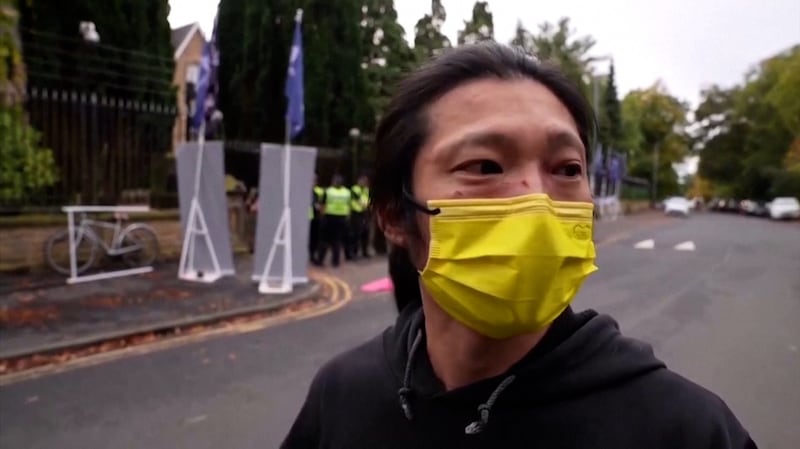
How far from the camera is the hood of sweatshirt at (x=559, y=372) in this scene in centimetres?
126

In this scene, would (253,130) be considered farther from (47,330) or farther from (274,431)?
(274,431)

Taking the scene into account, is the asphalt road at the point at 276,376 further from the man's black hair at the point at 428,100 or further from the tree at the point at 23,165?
the tree at the point at 23,165

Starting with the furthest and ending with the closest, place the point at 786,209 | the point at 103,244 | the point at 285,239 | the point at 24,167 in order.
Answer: the point at 786,209, the point at 103,244, the point at 24,167, the point at 285,239

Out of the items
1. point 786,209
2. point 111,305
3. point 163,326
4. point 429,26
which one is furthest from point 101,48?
point 786,209

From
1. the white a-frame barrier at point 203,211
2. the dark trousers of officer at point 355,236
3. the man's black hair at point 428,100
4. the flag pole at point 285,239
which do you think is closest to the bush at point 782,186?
the dark trousers of officer at point 355,236

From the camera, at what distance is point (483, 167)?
4.33 ft

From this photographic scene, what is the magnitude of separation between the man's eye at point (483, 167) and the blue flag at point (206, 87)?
10.7 m

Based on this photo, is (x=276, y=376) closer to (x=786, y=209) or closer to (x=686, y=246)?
(x=686, y=246)

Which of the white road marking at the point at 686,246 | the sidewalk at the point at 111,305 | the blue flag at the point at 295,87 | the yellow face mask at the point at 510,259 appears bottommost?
the sidewalk at the point at 111,305

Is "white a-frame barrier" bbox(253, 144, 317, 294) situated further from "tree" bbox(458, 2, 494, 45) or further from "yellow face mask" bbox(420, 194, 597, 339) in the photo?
"yellow face mask" bbox(420, 194, 597, 339)

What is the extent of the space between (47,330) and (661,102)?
67137 millimetres

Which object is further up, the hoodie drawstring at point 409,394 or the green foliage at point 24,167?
the green foliage at point 24,167

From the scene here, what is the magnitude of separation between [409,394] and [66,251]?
11.7 metres

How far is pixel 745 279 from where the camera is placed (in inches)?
548
